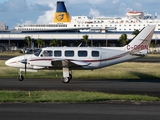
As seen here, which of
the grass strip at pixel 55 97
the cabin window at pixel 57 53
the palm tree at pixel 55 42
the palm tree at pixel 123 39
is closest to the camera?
the grass strip at pixel 55 97

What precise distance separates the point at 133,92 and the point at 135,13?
113 m

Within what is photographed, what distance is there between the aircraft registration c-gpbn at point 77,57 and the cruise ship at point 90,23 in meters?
89.4

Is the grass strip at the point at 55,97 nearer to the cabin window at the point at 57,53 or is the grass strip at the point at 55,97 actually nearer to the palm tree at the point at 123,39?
the cabin window at the point at 57,53

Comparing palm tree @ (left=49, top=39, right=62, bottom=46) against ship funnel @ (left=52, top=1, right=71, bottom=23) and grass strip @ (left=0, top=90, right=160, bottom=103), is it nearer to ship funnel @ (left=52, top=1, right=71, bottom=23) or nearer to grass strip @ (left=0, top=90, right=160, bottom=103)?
ship funnel @ (left=52, top=1, right=71, bottom=23)

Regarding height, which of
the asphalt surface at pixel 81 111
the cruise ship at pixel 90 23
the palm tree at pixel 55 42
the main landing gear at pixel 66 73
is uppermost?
the cruise ship at pixel 90 23

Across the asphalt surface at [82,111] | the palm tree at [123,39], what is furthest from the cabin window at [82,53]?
the palm tree at [123,39]

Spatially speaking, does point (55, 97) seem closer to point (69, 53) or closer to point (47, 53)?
point (47, 53)

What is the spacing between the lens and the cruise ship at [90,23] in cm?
11912

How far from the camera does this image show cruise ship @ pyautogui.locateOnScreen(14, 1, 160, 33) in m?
119

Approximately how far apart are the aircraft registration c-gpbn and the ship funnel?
97.4m

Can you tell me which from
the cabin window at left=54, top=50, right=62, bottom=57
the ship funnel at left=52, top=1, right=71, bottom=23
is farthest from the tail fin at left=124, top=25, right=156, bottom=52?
the ship funnel at left=52, top=1, right=71, bottom=23

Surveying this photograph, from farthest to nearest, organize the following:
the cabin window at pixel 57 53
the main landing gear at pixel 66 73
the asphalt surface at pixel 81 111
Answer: the cabin window at pixel 57 53
the main landing gear at pixel 66 73
the asphalt surface at pixel 81 111

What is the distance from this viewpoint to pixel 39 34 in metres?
112

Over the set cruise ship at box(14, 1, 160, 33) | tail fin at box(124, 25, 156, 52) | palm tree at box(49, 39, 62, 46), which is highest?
cruise ship at box(14, 1, 160, 33)
